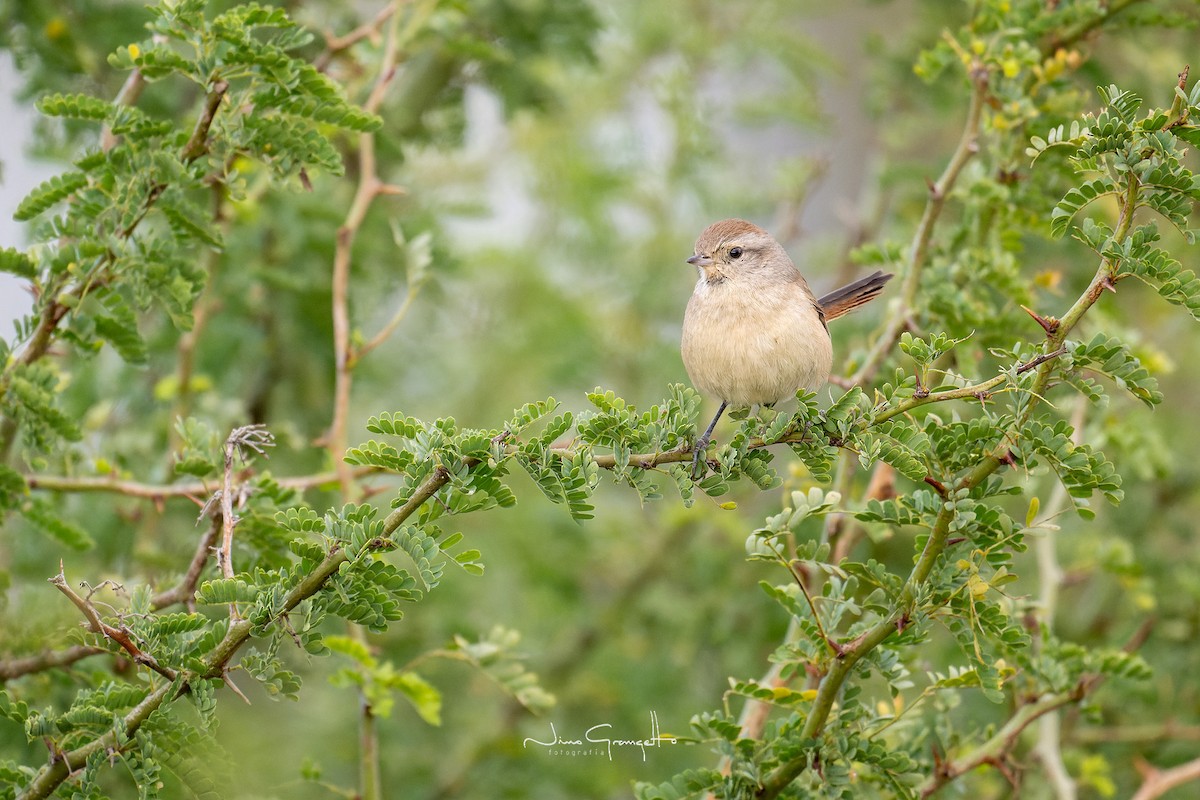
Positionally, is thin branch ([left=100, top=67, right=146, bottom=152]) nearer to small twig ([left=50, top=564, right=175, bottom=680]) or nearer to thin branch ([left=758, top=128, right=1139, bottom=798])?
small twig ([left=50, top=564, right=175, bottom=680])

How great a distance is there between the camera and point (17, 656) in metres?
2.54

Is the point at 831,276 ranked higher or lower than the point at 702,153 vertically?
lower

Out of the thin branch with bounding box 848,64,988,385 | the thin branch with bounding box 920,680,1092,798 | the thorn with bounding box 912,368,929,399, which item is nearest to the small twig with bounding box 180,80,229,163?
the thorn with bounding box 912,368,929,399

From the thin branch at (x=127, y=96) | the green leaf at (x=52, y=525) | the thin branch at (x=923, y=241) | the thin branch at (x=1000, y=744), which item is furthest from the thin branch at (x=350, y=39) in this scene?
the thin branch at (x=1000, y=744)

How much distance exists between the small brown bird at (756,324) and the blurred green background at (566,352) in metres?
0.32

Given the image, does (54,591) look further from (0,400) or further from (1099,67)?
(1099,67)

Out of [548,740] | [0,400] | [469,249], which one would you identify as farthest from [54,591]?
[469,249]

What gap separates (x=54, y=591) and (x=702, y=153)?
3.41 meters

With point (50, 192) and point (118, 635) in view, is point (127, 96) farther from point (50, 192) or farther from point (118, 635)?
point (118, 635)

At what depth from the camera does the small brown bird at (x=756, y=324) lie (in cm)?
271

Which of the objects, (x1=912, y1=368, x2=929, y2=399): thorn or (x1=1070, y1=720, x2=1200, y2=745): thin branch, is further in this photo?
(x1=1070, y1=720, x2=1200, y2=745): thin branch

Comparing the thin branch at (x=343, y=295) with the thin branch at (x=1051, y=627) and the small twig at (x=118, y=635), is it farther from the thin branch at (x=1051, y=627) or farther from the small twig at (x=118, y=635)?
the thin branch at (x=1051, y=627)

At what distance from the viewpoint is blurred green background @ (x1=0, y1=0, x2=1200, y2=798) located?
140 inches

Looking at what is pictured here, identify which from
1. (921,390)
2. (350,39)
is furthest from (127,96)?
(921,390)
